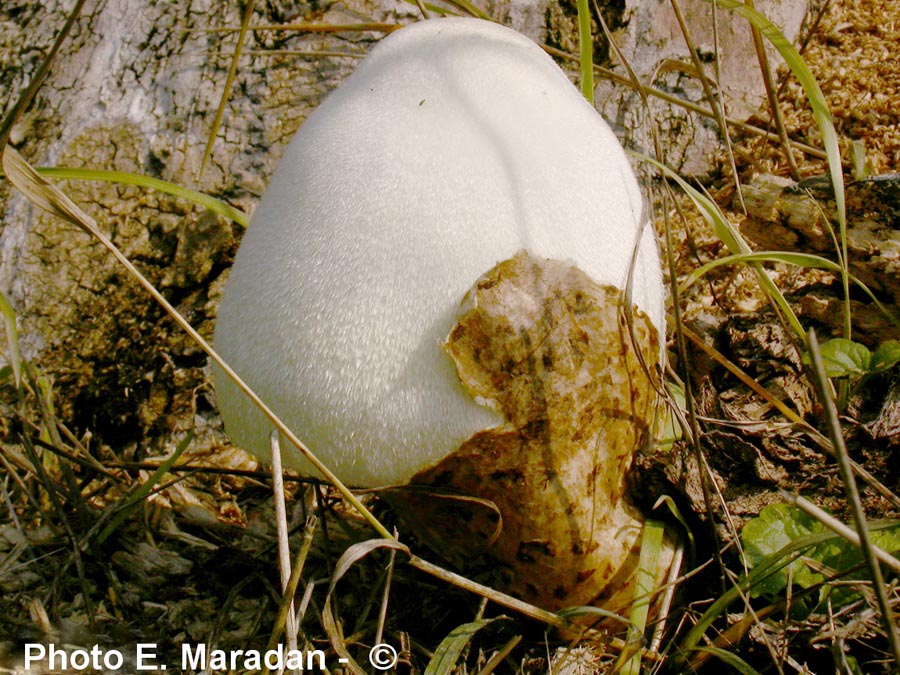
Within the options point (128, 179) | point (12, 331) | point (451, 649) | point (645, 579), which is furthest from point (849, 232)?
point (12, 331)

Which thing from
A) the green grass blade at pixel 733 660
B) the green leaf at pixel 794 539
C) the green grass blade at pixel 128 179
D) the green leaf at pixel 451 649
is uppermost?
the green grass blade at pixel 128 179

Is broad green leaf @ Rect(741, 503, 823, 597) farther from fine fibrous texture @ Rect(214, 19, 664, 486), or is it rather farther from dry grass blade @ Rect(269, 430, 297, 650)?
dry grass blade @ Rect(269, 430, 297, 650)

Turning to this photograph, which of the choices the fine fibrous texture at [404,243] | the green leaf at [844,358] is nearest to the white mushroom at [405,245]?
the fine fibrous texture at [404,243]

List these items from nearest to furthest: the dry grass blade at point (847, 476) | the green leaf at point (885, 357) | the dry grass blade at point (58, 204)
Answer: the dry grass blade at point (847, 476)
the dry grass blade at point (58, 204)
the green leaf at point (885, 357)

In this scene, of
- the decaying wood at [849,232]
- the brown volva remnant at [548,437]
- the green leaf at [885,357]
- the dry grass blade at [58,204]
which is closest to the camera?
the dry grass blade at [58,204]

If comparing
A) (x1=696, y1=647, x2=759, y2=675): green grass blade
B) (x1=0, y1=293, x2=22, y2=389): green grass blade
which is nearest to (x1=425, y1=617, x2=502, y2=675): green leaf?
(x1=696, y1=647, x2=759, y2=675): green grass blade

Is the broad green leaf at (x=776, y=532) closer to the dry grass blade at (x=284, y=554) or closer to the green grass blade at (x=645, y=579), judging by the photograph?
the green grass blade at (x=645, y=579)

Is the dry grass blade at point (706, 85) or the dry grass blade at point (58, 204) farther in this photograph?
the dry grass blade at point (706, 85)

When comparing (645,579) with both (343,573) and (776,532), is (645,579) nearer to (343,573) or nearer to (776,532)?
(776,532)
